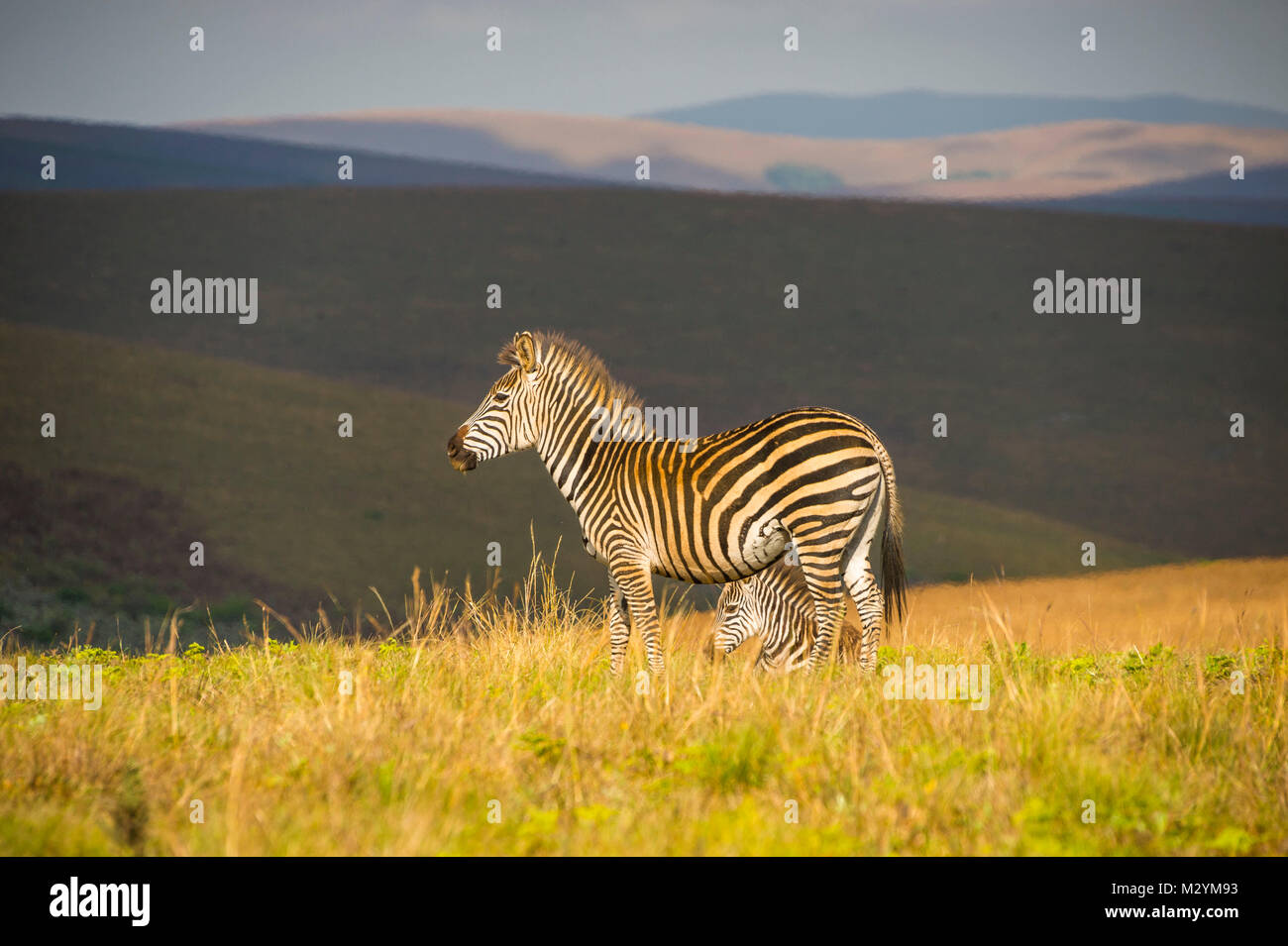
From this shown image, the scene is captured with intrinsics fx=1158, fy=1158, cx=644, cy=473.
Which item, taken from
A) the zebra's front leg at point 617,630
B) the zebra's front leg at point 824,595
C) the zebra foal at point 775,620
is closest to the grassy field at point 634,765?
the zebra's front leg at point 617,630

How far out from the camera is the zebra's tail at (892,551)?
916 cm

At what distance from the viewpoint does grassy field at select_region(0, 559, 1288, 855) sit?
16.9ft

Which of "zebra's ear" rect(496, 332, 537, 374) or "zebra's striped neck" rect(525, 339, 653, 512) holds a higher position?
"zebra's ear" rect(496, 332, 537, 374)

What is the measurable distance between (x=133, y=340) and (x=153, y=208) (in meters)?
16.9

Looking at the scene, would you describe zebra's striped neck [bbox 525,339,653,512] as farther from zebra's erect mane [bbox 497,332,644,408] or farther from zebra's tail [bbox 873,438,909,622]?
zebra's tail [bbox 873,438,909,622]

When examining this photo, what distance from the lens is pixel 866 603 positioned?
9203 millimetres

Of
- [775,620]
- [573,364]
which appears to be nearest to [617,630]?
[775,620]

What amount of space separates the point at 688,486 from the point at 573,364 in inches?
57.5

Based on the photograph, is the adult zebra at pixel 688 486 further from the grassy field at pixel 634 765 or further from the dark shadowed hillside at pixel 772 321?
the dark shadowed hillside at pixel 772 321

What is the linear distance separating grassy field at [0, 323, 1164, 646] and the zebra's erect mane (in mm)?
15431

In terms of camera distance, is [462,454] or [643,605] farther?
[462,454]

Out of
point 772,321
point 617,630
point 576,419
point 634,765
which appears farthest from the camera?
point 772,321

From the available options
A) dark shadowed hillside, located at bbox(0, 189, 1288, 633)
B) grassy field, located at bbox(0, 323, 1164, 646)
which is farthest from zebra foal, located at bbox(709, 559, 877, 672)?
dark shadowed hillside, located at bbox(0, 189, 1288, 633)

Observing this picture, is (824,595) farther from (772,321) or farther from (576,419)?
(772,321)
